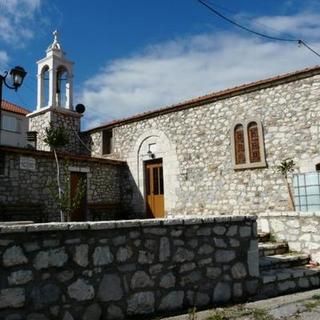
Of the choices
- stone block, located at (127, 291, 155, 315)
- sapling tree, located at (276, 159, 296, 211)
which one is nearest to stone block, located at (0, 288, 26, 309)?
stone block, located at (127, 291, 155, 315)

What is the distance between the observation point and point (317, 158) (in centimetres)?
1068

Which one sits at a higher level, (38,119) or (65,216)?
(38,119)

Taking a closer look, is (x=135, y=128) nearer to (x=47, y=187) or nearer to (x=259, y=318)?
(x=47, y=187)

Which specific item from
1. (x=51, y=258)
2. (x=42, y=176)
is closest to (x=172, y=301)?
(x=51, y=258)

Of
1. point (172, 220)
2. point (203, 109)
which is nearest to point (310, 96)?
point (203, 109)

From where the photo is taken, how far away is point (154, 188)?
1480 centimetres

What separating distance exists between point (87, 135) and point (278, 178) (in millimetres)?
9176

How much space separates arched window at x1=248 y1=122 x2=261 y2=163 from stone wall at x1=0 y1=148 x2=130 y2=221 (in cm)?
566

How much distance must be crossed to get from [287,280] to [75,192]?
9223mm

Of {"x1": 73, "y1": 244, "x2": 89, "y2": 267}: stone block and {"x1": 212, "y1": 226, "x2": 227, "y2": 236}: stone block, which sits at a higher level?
{"x1": 212, "y1": 226, "x2": 227, "y2": 236}: stone block

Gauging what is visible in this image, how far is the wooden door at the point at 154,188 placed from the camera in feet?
47.6

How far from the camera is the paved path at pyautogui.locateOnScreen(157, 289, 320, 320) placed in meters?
4.39

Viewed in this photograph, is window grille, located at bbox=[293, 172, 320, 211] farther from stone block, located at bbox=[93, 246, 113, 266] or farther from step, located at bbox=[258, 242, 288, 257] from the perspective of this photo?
stone block, located at bbox=[93, 246, 113, 266]

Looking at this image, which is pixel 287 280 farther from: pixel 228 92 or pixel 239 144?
pixel 228 92
